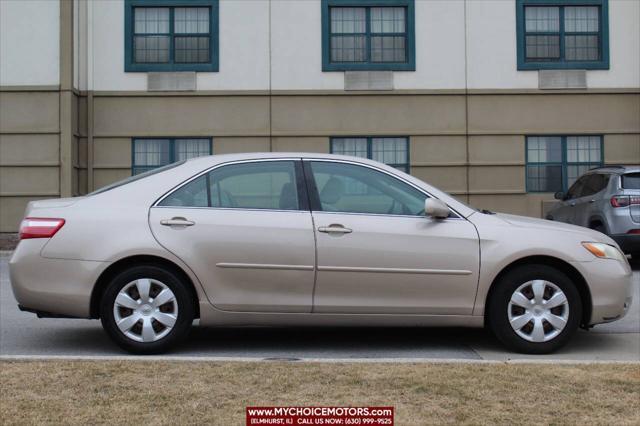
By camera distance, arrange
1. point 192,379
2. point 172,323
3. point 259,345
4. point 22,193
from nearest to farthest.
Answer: point 192,379, point 172,323, point 259,345, point 22,193

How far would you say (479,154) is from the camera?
21.3m

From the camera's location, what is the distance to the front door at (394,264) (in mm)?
7156

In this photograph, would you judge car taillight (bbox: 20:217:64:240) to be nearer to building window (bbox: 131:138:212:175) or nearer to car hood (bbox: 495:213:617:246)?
car hood (bbox: 495:213:617:246)

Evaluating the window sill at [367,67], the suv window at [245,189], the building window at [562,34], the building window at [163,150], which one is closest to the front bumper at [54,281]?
the suv window at [245,189]

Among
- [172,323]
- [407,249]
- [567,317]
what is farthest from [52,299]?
[567,317]

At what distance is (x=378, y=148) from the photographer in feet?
69.9

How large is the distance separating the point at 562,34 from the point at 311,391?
17.6 metres

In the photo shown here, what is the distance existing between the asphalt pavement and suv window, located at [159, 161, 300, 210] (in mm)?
1142

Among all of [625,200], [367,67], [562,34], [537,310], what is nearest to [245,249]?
[537,310]

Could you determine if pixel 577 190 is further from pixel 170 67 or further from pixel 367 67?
pixel 170 67

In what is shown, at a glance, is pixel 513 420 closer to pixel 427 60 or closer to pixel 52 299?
pixel 52 299

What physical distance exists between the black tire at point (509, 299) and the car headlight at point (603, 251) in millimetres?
313

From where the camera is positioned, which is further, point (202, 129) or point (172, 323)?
point (202, 129)

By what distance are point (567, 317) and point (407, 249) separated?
1.32 metres
